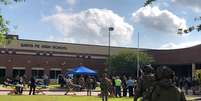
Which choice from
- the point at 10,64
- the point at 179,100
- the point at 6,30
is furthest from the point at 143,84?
the point at 10,64

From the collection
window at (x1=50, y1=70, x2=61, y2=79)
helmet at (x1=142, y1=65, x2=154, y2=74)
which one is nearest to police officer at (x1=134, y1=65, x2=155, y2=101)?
helmet at (x1=142, y1=65, x2=154, y2=74)

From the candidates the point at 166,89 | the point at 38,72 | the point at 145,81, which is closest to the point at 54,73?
the point at 38,72

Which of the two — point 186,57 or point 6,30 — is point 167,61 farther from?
point 6,30

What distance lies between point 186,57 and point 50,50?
22807 mm

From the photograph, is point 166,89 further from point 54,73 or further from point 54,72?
point 54,73

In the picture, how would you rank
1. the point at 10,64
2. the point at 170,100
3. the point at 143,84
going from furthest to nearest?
the point at 10,64, the point at 143,84, the point at 170,100

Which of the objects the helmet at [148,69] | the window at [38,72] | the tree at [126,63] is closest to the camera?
the helmet at [148,69]

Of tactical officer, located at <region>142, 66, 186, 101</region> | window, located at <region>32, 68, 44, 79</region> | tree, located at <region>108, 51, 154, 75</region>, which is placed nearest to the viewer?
tactical officer, located at <region>142, 66, 186, 101</region>

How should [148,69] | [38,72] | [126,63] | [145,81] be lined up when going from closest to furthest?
[148,69]
[145,81]
[126,63]
[38,72]

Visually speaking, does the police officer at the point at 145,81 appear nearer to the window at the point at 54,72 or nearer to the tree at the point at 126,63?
the tree at the point at 126,63

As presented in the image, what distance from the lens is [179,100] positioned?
6422 mm

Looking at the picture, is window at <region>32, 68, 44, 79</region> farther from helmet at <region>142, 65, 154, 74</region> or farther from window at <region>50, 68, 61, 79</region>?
helmet at <region>142, 65, 154, 74</region>

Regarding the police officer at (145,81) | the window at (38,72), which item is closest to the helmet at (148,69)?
the police officer at (145,81)

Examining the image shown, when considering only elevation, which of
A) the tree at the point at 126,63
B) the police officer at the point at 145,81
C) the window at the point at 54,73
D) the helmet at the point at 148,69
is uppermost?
the helmet at the point at 148,69
